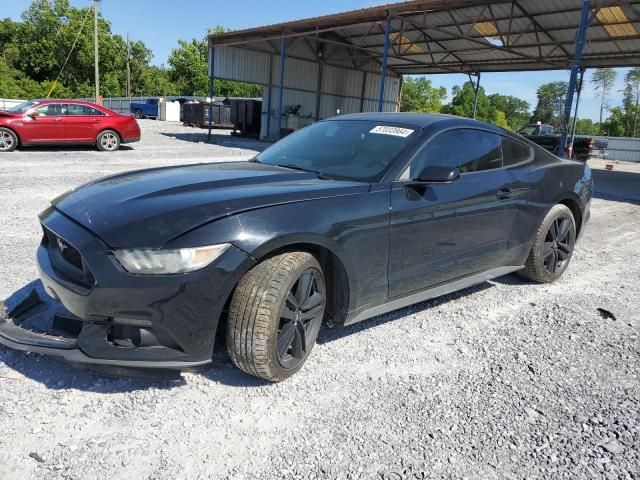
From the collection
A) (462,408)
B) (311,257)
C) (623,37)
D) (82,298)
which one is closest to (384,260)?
(311,257)

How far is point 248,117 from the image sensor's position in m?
27.0

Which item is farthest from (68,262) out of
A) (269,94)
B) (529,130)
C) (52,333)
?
(269,94)

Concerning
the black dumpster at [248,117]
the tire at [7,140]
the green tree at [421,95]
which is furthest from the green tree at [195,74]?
the tire at [7,140]

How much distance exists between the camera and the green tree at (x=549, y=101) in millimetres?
106938

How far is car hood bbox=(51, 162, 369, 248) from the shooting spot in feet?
7.74

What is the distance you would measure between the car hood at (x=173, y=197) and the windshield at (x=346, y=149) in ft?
0.64

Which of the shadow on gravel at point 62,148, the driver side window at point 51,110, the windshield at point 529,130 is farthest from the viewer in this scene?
the windshield at point 529,130

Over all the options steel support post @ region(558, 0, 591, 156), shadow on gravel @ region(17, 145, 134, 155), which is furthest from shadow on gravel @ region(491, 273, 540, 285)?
shadow on gravel @ region(17, 145, 134, 155)

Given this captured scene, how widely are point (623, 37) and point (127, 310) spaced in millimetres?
20936

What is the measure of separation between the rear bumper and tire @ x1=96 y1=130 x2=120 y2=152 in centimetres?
1337

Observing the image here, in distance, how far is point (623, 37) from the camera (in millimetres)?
17891

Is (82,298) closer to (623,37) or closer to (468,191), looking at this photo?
(468,191)

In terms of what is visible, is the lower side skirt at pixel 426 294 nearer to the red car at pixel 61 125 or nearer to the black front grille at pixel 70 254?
the black front grille at pixel 70 254

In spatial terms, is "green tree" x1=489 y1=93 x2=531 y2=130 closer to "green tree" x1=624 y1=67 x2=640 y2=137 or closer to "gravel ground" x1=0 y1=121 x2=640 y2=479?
"green tree" x1=624 y1=67 x2=640 y2=137
